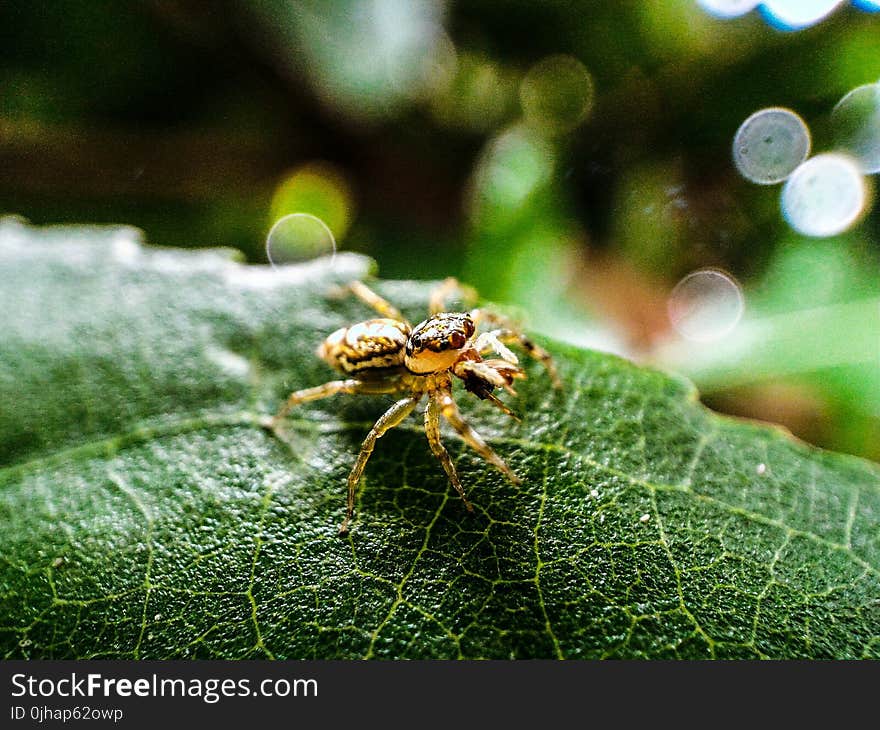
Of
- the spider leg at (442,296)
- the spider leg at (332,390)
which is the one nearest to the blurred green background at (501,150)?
the spider leg at (442,296)

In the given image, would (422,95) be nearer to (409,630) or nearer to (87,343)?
(87,343)

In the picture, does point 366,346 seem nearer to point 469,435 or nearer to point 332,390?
point 332,390

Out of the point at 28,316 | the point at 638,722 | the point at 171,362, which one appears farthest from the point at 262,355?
the point at 638,722

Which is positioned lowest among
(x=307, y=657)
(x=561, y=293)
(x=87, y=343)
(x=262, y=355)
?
(x=307, y=657)

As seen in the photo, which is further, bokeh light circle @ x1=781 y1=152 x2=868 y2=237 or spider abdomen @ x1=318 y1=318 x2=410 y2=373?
bokeh light circle @ x1=781 y1=152 x2=868 y2=237

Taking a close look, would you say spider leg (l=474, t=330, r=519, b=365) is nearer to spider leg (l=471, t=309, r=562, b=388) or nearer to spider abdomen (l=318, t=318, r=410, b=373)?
spider leg (l=471, t=309, r=562, b=388)

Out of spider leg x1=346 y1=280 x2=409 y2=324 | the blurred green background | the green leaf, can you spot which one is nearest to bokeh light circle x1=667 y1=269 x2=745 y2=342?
the blurred green background
